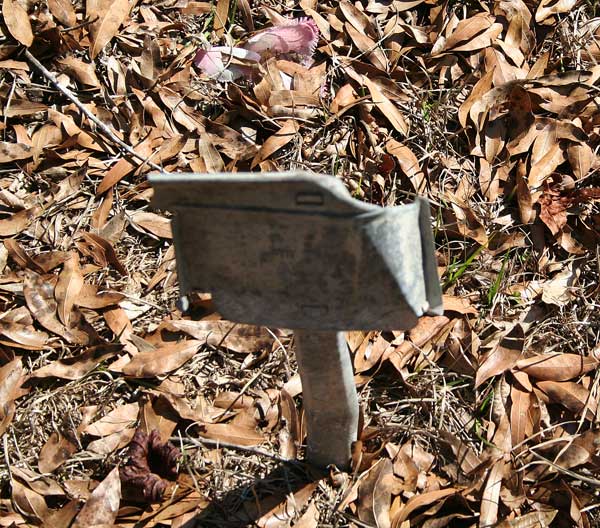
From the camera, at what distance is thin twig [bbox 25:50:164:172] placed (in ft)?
8.29

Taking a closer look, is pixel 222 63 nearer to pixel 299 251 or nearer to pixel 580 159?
pixel 580 159

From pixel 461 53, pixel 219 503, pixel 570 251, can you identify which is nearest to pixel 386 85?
pixel 461 53

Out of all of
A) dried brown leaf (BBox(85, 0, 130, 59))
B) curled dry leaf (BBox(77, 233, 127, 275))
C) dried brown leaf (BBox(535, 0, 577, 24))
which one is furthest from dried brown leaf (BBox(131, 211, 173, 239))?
dried brown leaf (BBox(535, 0, 577, 24))

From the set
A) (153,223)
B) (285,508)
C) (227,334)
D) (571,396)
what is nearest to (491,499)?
(571,396)

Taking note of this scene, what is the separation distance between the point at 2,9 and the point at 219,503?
6.04 feet

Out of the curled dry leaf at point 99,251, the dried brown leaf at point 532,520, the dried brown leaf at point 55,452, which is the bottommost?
the dried brown leaf at point 532,520

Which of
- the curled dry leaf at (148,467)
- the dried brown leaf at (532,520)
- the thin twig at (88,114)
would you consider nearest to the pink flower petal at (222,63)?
the thin twig at (88,114)

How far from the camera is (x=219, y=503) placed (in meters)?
1.98

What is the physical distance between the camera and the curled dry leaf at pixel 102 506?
76.1 inches

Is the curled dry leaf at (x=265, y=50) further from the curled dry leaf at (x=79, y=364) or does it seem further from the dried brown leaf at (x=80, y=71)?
the curled dry leaf at (x=79, y=364)

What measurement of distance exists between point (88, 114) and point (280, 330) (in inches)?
40.0

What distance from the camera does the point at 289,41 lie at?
108 inches

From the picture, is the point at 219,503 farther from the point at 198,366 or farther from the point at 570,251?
the point at 570,251

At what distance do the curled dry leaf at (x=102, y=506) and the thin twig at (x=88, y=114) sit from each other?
1.05 meters
